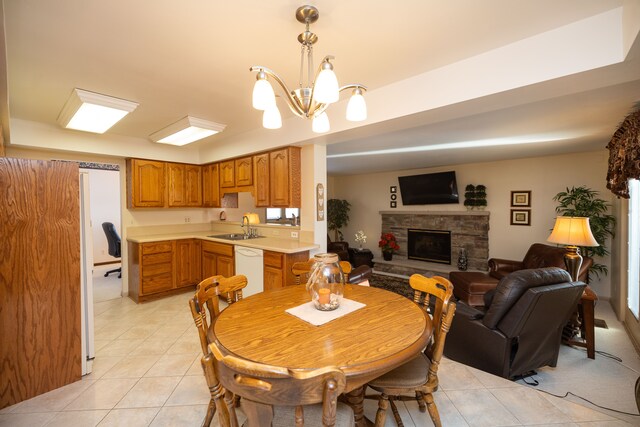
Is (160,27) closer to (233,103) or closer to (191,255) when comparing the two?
(233,103)

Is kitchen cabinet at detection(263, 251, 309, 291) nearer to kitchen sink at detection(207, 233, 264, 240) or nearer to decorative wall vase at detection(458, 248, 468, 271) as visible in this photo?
kitchen sink at detection(207, 233, 264, 240)

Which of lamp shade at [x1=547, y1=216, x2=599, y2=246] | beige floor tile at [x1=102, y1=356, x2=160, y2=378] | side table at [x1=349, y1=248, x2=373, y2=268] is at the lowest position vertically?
beige floor tile at [x1=102, y1=356, x2=160, y2=378]

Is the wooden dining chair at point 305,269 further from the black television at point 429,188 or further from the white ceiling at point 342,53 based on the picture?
the black television at point 429,188

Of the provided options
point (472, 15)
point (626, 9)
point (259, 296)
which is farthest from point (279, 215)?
point (626, 9)

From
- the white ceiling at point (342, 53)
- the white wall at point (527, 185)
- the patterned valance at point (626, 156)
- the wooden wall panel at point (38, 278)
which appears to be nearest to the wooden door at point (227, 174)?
the white ceiling at point (342, 53)

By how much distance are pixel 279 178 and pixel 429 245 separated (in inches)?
165

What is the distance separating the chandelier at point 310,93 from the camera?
132 cm

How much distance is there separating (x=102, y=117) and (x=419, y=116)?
3101 millimetres

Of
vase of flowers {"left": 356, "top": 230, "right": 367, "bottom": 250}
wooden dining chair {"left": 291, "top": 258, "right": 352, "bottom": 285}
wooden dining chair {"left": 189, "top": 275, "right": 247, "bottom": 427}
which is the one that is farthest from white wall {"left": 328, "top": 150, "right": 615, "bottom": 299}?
wooden dining chair {"left": 189, "top": 275, "right": 247, "bottom": 427}

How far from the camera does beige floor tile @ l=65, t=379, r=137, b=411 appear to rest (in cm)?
189

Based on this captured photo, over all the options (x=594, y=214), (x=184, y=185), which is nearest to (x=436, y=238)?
(x=594, y=214)

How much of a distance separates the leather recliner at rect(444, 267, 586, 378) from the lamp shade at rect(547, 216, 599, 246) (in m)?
0.94

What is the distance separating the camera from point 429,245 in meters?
6.36

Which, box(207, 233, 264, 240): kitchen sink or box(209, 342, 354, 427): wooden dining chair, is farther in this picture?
box(207, 233, 264, 240): kitchen sink
